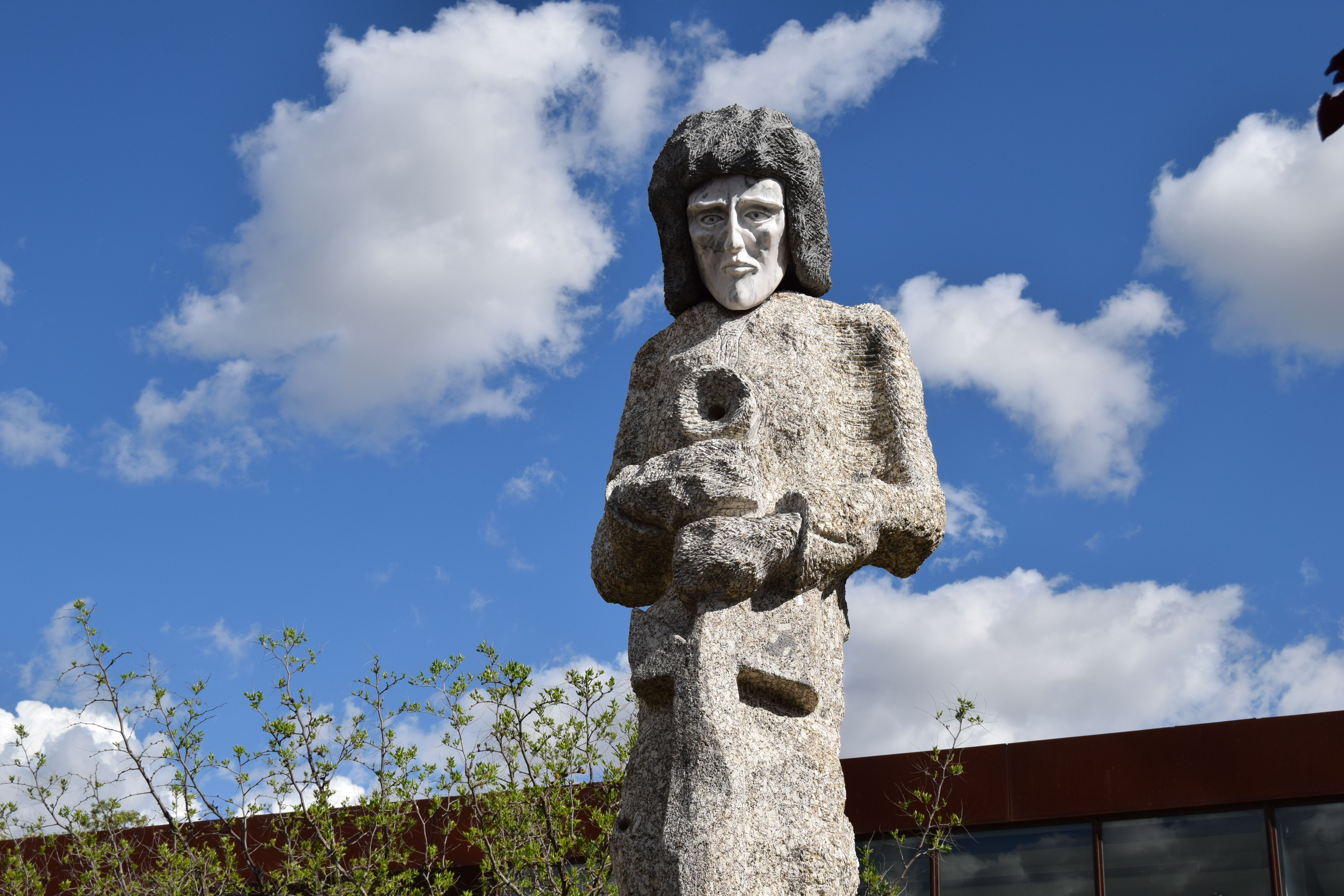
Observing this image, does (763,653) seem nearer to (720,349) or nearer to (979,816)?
(720,349)

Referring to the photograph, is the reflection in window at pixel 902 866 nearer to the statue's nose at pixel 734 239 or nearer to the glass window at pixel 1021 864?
the glass window at pixel 1021 864

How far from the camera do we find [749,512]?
17.7ft

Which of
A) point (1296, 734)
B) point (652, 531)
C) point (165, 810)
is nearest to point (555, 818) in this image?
point (165, 810)

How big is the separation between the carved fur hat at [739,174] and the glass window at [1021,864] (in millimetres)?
5733

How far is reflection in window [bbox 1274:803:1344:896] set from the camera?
374 inches

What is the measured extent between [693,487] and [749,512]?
0.79ft

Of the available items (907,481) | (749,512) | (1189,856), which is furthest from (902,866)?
(749,512)

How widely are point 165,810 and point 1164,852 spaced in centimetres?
688

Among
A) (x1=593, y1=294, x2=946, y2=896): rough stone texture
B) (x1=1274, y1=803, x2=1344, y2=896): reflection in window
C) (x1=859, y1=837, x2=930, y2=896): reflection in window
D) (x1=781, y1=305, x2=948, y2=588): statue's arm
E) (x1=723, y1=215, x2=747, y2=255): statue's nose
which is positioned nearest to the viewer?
(x1=593, y1=294, x2=946, y2=896): rough stone texture

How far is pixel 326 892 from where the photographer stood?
835cm

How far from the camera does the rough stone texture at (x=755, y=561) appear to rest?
4.89m

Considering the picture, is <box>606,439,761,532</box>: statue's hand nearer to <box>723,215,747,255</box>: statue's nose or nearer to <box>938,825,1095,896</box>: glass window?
<box>723,215,747,255</box>: statue's nose

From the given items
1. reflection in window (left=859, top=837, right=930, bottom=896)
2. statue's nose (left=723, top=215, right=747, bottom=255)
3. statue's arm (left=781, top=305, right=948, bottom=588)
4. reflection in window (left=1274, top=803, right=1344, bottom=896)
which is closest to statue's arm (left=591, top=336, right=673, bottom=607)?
statue's arm (left=781, top=305, right=948, bottom=588)

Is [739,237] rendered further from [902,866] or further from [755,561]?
[902,866]
